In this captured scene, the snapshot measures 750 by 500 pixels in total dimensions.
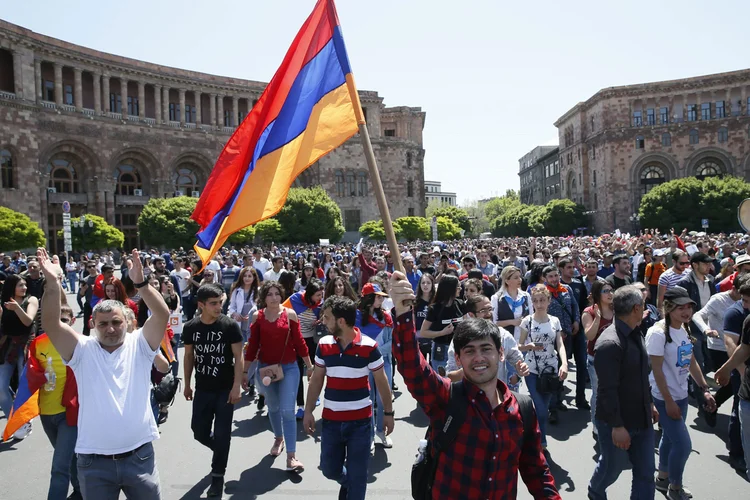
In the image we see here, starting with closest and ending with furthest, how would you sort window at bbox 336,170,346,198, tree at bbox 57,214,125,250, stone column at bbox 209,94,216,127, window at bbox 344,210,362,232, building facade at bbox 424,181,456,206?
tree at bbox 57,214,125,250 → stone column at bbox 209,94,216,127 → window at bbox 336,170,346,198 → window at bbox 344,210,362,232 → building facade at bbox 424,181,456,206

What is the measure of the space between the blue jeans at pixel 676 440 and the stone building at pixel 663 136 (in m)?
56.8

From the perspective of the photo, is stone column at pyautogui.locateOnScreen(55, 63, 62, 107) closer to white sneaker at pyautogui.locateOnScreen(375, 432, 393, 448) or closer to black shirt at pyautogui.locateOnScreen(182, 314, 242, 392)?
black shirt at pyautogui.locateOnScreen(182, 314, 242, 392)

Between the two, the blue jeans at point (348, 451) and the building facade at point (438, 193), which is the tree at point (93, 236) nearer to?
the blue jeans at point (348, 451)

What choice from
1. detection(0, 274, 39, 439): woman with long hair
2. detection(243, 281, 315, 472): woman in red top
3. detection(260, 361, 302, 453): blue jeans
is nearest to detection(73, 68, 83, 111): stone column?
detection(0, 274, 39, 439): woman with long hair

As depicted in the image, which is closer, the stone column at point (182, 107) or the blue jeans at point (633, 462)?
the blue jeans at point (633, 462)

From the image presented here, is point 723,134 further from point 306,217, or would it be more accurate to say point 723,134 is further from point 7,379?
point 7,379

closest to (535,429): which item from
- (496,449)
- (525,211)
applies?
(496,449)

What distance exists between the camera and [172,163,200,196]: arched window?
49812 mm

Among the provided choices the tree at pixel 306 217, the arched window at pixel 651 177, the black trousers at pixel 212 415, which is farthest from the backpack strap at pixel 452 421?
the arched window at pixel 651 177

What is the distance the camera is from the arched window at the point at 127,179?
4625 centimetres

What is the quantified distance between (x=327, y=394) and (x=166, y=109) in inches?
1975

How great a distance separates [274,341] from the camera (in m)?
5.85

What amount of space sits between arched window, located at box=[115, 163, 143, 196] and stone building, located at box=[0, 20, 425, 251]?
0.08 m

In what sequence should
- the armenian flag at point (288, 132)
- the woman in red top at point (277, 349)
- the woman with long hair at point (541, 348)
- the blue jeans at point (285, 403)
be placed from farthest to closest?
the woman in red top at point (277, 349) < the woman with long hair at point (541, 348) < the blue jeans at point (285, 403) < the armenian flag at point (288, 132)
